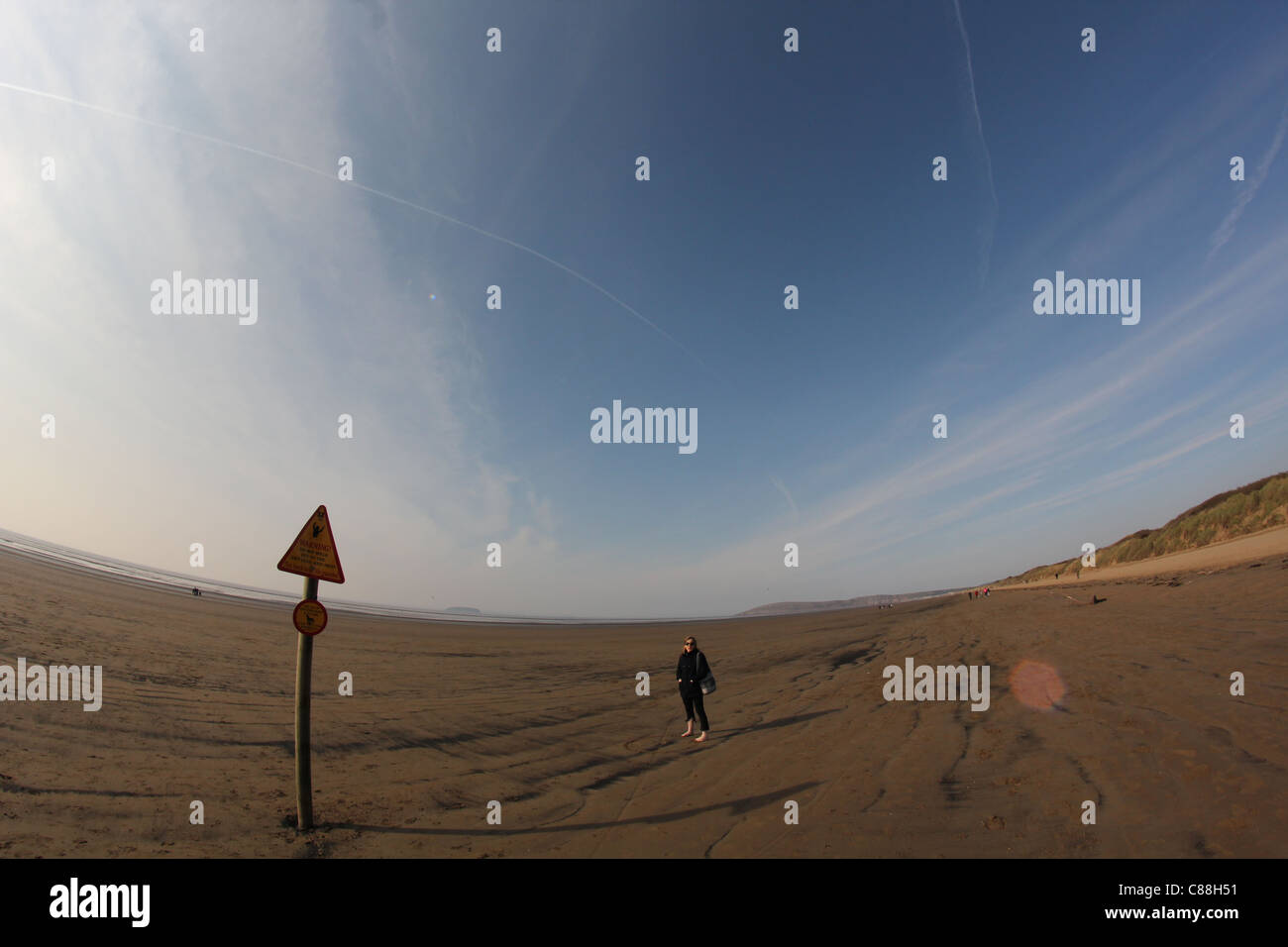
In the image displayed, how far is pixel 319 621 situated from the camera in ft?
18.9

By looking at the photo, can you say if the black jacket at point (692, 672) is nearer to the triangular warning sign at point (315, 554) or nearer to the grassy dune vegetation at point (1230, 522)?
the triangular warning sign at point (315, 554)

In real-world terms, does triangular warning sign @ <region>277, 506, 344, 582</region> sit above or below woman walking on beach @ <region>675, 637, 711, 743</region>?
above

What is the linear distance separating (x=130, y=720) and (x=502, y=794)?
7.22m

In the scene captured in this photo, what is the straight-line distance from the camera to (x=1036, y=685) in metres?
11.8

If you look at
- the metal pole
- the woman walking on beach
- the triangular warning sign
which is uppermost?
the triangular warning sign

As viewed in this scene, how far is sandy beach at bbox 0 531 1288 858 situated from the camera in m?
5.47

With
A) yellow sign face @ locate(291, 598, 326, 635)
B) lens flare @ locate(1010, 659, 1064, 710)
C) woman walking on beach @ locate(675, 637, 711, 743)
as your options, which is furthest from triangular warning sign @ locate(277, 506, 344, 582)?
lens flare @ locate(1010, 659, 1064, 710)

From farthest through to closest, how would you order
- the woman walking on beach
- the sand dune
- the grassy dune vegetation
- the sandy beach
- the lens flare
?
1. the grassy dune vegetation
2. the sand dune
3. the woman walking on beach
4. the lens flare
5. the sandy beach

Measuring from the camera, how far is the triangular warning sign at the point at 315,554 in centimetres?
571

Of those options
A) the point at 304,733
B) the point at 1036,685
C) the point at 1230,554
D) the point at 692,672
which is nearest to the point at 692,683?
the point at 692,672

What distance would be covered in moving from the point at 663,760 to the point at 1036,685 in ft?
31.8

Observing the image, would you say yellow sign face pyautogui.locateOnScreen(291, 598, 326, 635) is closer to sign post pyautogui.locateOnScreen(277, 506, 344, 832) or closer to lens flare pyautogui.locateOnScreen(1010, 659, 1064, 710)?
sign post pyautogui.locateOnScreen(277, 506, 344, 832)

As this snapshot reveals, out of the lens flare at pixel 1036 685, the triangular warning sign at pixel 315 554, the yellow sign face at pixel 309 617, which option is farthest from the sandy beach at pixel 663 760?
the triangular warning sign at pixel 315 554
